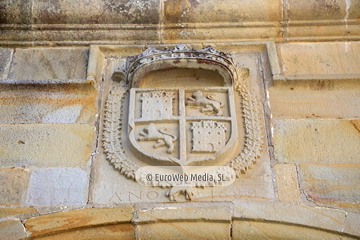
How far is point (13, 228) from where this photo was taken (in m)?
2.65

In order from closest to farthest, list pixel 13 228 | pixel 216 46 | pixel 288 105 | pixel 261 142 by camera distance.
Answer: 1. pixel 13 228
2. pixel 261 142
3. pixel 288 105
4. pixel 216 46

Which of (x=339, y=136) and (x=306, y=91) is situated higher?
(x=306, y=91)

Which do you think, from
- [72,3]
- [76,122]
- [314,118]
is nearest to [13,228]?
[76,122]

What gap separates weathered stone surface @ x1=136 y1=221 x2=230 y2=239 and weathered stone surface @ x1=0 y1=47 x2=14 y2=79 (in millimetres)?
1572

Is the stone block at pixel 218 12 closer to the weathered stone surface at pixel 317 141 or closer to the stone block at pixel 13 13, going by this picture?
the weathered stone surface at pixel 317 141

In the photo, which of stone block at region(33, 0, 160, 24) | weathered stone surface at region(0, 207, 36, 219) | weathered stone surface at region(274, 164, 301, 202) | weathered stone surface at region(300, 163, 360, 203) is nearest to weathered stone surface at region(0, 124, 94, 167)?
weathered stone surface at region(0, 207, 36, 219)

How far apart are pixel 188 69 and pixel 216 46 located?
16.4 inches

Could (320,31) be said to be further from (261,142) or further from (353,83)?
(261,142)

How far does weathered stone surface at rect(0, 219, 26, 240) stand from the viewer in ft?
8.63

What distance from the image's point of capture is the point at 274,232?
2652 mm

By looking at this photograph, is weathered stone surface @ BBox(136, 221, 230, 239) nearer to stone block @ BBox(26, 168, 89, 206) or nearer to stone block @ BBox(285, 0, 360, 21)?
stone block @ BBox(26, 168, 89, 206)

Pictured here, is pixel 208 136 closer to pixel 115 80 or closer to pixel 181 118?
pixel 181 118

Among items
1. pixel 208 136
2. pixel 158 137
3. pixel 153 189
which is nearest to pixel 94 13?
pixel 158 137

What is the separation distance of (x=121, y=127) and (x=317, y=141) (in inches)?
48.6
